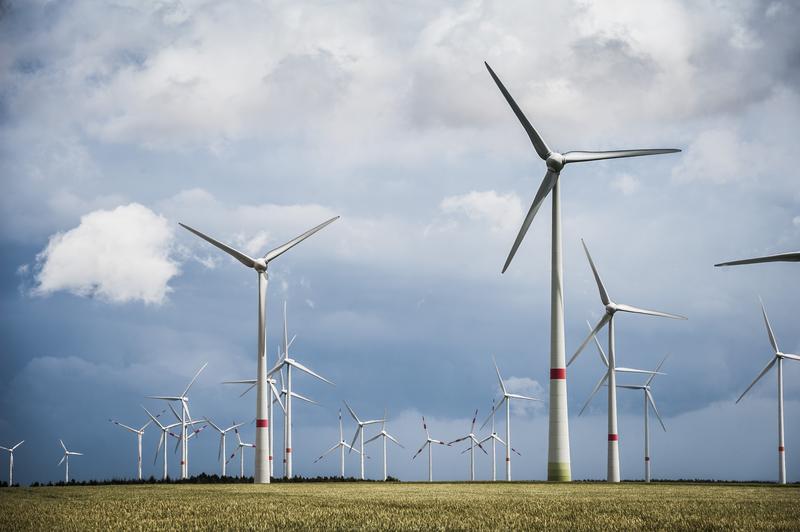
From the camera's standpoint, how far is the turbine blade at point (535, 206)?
57188 millimetres

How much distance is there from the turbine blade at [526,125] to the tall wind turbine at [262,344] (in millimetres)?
24853

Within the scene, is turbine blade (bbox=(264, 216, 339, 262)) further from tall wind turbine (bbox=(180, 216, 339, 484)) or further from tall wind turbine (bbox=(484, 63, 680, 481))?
tall wind turbine (bbox=(484, 63, 680, 481))

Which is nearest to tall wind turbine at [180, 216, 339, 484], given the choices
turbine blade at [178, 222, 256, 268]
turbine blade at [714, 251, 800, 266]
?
turbine blade at [178, 222, 256, 268]

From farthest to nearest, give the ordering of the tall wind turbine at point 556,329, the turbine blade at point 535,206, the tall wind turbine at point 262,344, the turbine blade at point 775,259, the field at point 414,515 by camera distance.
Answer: the tall wind turbine at point 262,344, the turbine blade at point 535,206, the tall wind turbine at point 556,329, the turbine blade at point 775,259, the field at point 414,515

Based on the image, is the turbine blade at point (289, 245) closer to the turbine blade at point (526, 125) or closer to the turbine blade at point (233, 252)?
the turbine blade at point (233, 252)

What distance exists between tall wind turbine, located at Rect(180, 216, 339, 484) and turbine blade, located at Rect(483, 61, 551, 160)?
24.9 metres

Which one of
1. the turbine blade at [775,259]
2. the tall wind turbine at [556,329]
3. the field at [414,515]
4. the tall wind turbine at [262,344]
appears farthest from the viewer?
the tall wind turbine at [262,344]

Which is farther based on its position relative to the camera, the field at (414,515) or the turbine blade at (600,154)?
the turbine blade at (600,154)

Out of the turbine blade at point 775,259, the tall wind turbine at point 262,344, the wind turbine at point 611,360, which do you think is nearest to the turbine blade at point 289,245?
the tall wind turbine at point 262,344

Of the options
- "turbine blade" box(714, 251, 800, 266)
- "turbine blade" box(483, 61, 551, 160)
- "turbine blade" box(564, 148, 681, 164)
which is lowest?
"turbine blade" box(714, 251, 800, 266)

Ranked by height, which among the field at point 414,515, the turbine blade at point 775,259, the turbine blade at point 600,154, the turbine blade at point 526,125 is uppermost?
the turbine blade at point 526,125

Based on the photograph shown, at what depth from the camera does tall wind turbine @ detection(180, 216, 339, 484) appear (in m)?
67.9

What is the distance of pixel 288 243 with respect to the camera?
78750mm

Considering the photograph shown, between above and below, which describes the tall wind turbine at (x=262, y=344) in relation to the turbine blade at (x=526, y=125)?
below
